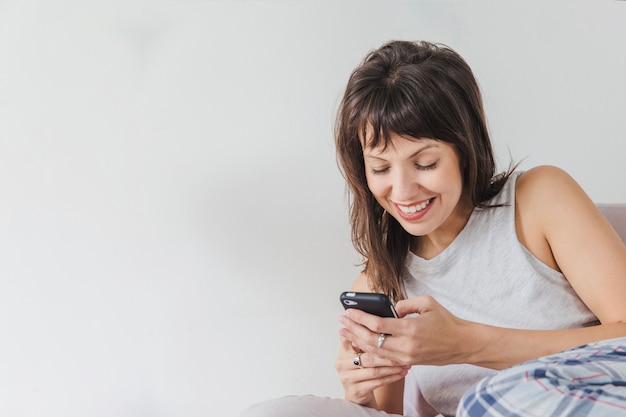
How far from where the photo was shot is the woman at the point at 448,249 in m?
1.46

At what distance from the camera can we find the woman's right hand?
5.03ft

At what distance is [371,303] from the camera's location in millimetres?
1439

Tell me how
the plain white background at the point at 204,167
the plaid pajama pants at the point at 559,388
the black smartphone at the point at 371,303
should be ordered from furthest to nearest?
1. the plain white background at the point at 204,167
2. the black smartphone at the point at 371,303
3. the plaid pajama pants at the point at 559,388

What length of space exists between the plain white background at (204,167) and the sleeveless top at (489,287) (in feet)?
1.65

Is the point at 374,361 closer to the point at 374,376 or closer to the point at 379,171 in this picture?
the point at 374,376

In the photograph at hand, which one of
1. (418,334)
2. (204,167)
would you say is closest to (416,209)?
(418,334)

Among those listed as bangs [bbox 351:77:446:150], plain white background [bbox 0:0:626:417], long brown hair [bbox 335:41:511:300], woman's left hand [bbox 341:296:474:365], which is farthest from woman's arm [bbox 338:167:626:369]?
plain white background [bbox 0:0:626:417]

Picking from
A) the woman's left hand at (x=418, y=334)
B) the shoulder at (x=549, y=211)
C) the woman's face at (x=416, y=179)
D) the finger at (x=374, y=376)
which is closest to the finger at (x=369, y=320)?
the woman's left hand at (x=418, y=334)

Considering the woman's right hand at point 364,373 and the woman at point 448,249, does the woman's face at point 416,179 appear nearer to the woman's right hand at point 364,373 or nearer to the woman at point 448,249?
the woman at point 448,249

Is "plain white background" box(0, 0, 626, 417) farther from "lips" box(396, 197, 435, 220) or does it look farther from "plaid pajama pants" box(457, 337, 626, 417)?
"plaid pajama pants" box(457, 337, 626, 417)

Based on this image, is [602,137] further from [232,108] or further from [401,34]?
[232,108]

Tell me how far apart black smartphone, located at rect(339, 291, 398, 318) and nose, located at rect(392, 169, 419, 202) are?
21 cm

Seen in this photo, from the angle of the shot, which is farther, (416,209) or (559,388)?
(416,209)

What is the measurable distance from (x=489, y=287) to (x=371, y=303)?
0.32m
